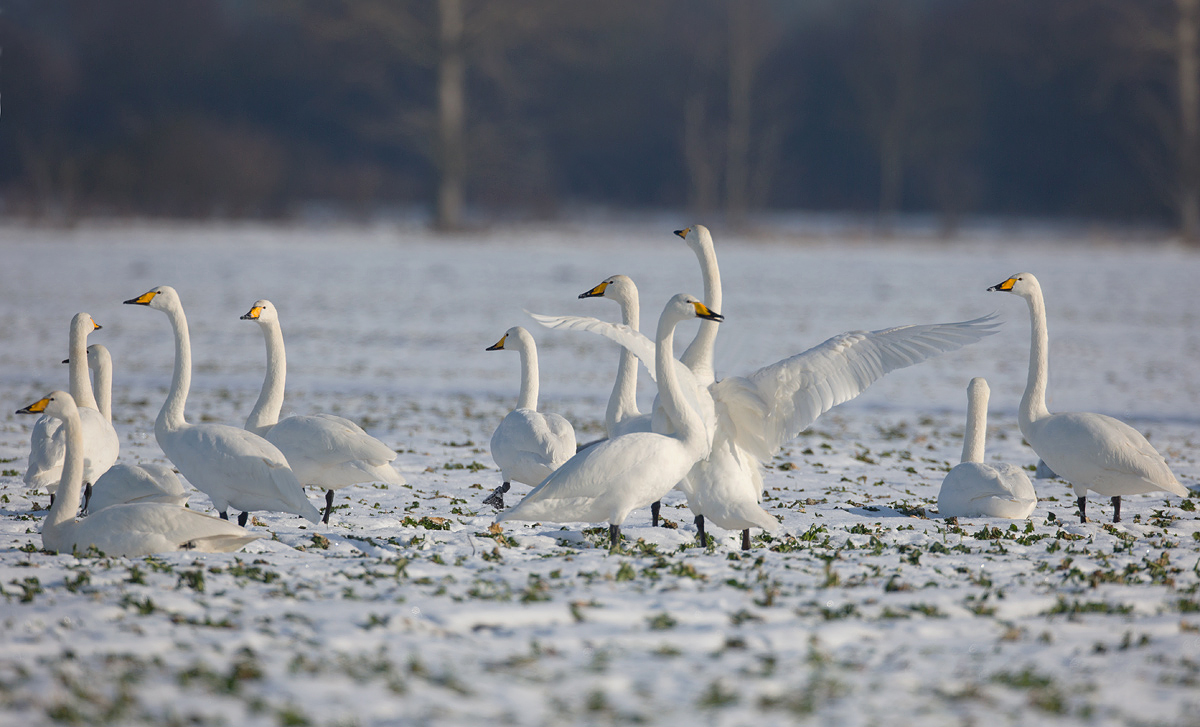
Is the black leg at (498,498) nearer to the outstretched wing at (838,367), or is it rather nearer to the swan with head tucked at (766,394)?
the swan with head tucked at (766,394)

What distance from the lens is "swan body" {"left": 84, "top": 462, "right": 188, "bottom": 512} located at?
5176mm

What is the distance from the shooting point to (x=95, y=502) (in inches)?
205

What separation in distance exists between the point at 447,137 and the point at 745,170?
1032cm

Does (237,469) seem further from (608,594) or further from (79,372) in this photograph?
(608,594)

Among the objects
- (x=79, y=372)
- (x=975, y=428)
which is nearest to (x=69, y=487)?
(x=79, y=372)

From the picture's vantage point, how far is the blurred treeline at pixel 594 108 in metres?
32.7

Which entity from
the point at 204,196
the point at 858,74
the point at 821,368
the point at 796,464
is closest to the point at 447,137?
the point at 204,196

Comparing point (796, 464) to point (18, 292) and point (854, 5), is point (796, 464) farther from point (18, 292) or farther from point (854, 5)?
Answer: point (854, 5)

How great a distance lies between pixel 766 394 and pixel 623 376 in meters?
1.21

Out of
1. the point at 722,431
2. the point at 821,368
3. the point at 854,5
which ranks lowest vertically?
the point at 722,431

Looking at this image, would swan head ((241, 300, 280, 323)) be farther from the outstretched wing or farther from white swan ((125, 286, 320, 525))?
the outstretched wing

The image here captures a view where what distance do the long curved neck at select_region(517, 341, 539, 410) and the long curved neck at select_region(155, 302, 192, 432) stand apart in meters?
2.00

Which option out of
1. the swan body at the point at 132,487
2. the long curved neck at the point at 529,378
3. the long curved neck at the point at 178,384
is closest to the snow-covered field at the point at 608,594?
the swan body at the point at 132,487

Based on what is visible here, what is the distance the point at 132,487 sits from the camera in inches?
204
